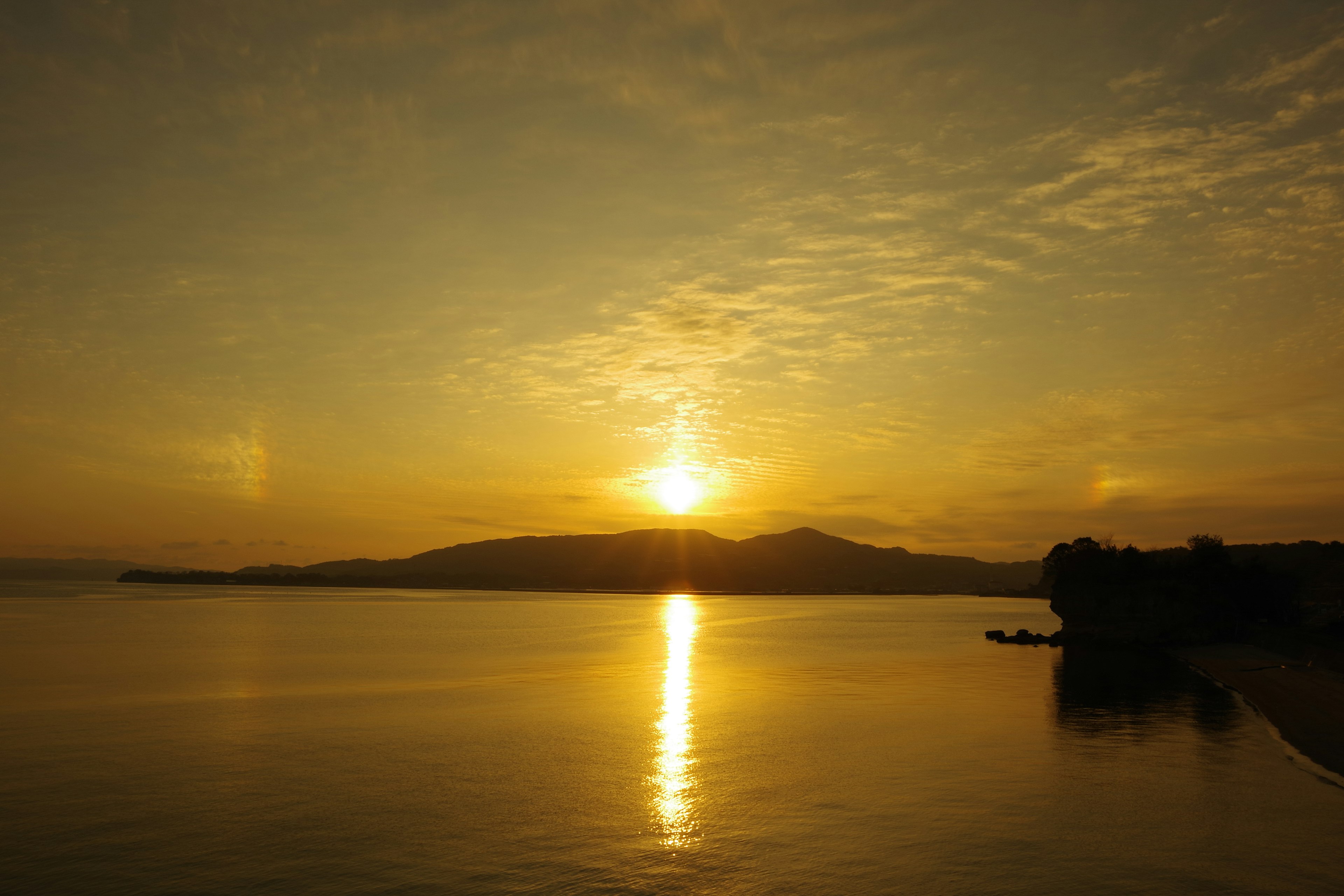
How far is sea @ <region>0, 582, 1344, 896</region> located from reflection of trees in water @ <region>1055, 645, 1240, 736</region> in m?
0.44

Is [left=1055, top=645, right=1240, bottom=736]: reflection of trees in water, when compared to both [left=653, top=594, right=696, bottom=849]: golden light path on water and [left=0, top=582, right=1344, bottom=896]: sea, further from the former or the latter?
[left=653, top=594, right=696, bottom=849]: golden light path on water

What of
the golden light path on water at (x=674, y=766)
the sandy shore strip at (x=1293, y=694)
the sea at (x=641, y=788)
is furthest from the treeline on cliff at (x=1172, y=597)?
the golden light path on water at (x=674, y=766)

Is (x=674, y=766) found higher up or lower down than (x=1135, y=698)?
higher up

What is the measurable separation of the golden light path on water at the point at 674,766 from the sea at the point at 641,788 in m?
0.23

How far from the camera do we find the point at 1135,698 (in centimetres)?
6103

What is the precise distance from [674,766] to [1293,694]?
155 ft

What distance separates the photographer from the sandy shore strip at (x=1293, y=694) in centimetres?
4069

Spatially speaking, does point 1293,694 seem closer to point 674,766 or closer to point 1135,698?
point 1135,698

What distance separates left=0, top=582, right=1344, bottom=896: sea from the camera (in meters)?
22.6

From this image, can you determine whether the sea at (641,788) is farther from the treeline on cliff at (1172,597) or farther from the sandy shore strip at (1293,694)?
the treeline on cliff at (1172,597)

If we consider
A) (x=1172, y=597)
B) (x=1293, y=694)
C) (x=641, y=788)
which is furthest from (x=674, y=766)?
(x=1172, y=597)

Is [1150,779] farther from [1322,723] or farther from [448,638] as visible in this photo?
[448,638]

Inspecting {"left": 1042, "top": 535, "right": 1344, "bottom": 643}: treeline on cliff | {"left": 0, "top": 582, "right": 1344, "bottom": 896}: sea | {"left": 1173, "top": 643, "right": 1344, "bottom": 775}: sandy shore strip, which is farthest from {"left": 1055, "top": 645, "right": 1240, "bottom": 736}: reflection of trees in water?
{"left": 1042, "top": 535, "right": 1344, "bottom": 643}: treeline on cliff

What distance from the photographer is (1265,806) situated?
29.4 metres
